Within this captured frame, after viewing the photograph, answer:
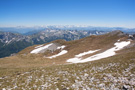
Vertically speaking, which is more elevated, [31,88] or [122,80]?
[122,80]

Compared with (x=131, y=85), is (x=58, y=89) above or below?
below

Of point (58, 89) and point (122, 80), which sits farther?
point (122, 80)

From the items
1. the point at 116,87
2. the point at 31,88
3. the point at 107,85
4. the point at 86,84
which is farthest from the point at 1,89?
the point at 116,87

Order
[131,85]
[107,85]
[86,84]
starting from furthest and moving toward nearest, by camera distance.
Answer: [86,84], [107,85], [131,85]

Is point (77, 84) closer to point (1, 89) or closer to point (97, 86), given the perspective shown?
point (97, 86)

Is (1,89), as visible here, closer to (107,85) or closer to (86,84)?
(86,84)

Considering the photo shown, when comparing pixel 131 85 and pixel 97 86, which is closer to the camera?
pixel 131 85

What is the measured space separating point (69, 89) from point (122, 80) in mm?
8050

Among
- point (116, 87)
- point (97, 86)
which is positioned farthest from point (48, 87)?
point (116, 87)

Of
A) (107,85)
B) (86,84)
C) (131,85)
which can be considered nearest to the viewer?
(131,85)

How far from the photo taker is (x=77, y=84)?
48.2ft

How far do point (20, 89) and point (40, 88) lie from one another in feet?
9.86

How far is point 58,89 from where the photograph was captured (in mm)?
13484

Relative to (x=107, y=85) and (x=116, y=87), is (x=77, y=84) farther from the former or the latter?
(x=116, y=87)
